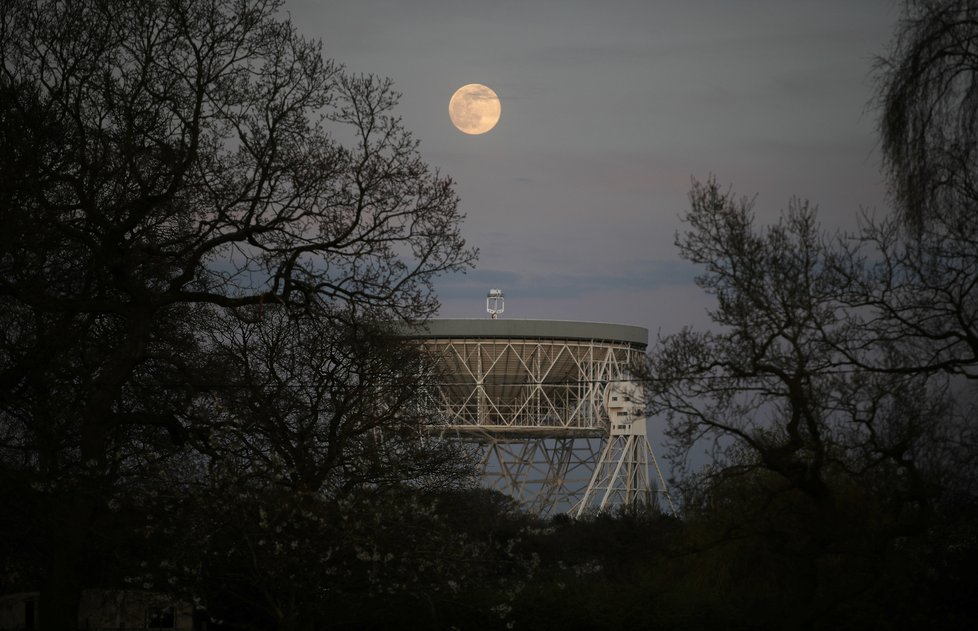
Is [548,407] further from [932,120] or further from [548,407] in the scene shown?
[932,120]

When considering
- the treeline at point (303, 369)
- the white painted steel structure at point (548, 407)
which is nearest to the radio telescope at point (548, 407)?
the white painted steel structure at point (548, 407)

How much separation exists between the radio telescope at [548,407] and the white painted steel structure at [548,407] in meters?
0.03

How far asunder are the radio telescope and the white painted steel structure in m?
0.03

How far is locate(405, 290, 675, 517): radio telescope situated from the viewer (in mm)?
38963

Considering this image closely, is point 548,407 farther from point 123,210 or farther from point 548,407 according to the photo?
point 123,210

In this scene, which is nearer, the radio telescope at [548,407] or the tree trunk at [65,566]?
the tree trunk at [65,566]

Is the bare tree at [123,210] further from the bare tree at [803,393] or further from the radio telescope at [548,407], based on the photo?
the radio telescope at [548,407]

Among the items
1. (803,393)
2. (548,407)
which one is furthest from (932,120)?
(548,407)

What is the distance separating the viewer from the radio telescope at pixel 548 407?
38963mm

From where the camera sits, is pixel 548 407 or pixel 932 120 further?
pixel 548 407

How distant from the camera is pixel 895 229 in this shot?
10.6 metres

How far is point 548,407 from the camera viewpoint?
41.9 metres

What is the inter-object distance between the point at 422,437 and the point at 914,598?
676 centimetres

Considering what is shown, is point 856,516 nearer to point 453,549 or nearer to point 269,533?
point 453,549
